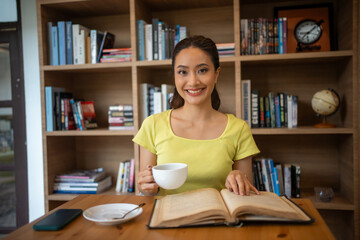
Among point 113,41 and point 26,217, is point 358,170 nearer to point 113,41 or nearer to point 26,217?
point 113,41

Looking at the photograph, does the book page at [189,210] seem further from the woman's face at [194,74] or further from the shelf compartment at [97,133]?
the shelf compartment at [97,133]

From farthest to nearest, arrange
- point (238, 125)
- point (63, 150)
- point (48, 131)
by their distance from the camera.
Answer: point (63, 150)
point (48, 131)
point (238, 125)

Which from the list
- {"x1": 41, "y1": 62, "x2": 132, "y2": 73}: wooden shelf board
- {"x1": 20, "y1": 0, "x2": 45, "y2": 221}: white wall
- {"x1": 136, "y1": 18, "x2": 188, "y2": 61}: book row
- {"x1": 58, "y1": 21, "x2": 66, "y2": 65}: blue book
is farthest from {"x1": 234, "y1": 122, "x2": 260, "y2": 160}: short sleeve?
{"x1": 20, "y1": 0, "x2": 45, "y2": 221}: white wall

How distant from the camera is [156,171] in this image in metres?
0.94

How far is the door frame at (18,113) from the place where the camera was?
2.61m

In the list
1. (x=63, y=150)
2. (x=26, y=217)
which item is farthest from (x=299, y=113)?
(x=26, y=217)

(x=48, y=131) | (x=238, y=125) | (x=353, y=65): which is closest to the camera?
(x=238, y=125)

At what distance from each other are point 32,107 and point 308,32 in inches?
88.9

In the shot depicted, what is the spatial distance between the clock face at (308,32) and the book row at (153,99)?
978 millimetres

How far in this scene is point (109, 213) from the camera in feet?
2.99

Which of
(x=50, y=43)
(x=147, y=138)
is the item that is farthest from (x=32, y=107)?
(x=147, y=138)

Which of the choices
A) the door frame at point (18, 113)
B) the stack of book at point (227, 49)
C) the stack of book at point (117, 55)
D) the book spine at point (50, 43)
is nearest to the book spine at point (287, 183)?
the stack of book at point (227, 49)

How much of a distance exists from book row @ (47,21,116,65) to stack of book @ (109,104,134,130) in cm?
39

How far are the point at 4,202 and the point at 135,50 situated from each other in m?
1.83
